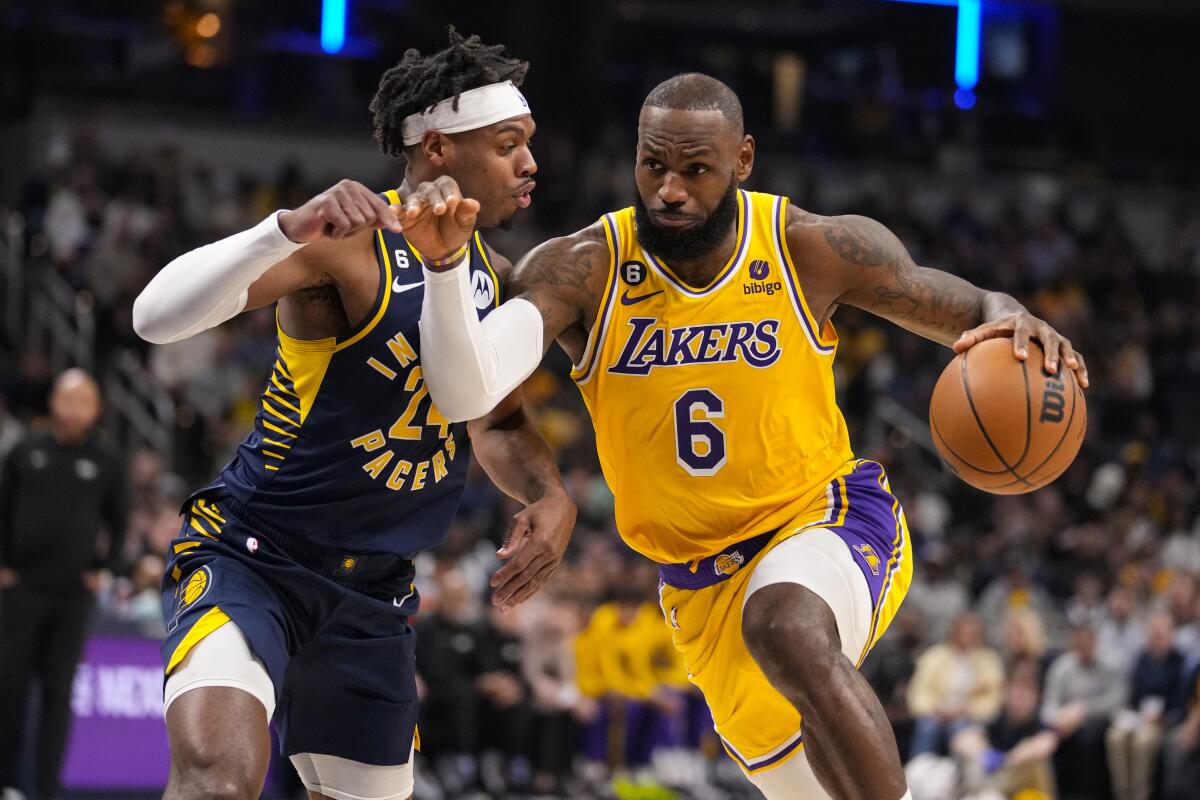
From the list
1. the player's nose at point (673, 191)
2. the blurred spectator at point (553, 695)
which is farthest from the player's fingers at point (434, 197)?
the blurred spectator at point (553, 695)

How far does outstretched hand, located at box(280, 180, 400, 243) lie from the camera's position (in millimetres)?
3971

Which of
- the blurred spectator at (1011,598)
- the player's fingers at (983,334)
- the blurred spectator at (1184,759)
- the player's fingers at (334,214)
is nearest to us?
Answer: the player's fingers at (334,214)

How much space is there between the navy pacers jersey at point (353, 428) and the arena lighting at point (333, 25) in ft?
61.3

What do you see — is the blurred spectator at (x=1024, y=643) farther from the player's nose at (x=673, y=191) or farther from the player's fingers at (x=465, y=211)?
the player's fingers at (x=465, y=211)

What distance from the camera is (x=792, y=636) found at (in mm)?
4668

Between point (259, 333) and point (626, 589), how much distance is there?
4677 millimetres

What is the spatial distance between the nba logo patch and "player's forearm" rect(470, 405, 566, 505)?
943mm

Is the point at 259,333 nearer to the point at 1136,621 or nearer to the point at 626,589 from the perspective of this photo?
the point at 626,589

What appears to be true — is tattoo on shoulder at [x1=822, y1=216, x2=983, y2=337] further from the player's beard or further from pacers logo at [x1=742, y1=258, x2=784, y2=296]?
the player's beard

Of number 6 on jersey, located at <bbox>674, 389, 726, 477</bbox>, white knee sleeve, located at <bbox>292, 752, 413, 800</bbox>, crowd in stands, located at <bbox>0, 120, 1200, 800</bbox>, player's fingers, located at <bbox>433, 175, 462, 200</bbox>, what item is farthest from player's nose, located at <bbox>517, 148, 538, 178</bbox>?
crowd in stands, located at <bbox>0, 120, 1200, 800</bbox>

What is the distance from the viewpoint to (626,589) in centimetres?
1393

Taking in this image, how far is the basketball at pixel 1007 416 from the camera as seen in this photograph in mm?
4875

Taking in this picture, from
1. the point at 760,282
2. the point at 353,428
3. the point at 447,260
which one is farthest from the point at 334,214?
the point at 760,282

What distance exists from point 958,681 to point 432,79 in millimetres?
9585
